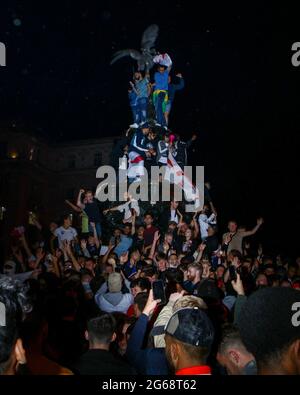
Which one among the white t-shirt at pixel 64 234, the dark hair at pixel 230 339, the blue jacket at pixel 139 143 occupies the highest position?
the blue jacket at pixel 139 143

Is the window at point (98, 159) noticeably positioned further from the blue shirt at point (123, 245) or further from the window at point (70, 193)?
the blue shirt at point (123, 245)

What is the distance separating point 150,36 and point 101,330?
17023mm

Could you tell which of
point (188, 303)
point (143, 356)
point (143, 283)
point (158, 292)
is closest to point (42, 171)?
point (143, 283)

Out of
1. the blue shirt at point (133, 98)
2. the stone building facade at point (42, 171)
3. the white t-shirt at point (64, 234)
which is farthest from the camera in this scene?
the stone building facade at point (42, 171)

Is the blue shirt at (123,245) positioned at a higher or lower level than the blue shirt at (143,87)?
lower

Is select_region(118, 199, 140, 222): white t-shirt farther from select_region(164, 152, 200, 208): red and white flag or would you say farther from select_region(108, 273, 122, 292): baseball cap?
select_region(108, 273, 122, 292): baseball cap

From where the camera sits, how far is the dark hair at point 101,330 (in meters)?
3.48

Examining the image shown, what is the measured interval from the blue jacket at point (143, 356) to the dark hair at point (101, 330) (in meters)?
0.23

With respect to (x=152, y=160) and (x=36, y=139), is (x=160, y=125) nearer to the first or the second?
(x=152, y=160)

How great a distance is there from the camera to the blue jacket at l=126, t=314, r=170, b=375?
325 cm

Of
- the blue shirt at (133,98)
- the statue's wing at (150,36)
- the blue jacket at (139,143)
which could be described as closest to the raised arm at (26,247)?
the blue jacket at (139,143)

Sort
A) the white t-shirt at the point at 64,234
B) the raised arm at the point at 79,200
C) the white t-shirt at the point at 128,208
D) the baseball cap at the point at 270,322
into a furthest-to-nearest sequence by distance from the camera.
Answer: the white t-shirt at the point at 128,208 < the raised arm at the point at 79,200 < the white t-shirt at the point at 64,234 < the baseball cap at the point at 270,322

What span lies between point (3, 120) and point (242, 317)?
4590 centimetres

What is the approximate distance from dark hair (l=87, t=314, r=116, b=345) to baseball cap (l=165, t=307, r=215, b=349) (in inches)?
38.1
